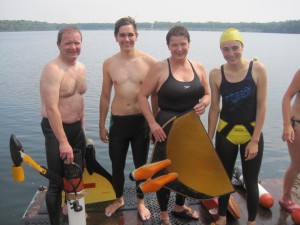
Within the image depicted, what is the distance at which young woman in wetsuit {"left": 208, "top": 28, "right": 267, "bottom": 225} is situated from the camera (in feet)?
10.2

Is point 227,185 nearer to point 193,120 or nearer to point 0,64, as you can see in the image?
point 193,120

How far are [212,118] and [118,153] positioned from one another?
1.18m

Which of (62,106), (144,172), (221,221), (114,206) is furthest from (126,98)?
(221,221)

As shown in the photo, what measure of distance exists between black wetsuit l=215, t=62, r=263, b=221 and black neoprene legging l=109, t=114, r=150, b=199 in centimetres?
88

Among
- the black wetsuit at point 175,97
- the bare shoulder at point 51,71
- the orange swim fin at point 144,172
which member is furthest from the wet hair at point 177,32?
the orange swim fin at point 144,172

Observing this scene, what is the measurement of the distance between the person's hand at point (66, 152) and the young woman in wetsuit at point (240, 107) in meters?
1.48

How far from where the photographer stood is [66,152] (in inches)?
120

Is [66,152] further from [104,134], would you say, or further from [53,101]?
[104,134]

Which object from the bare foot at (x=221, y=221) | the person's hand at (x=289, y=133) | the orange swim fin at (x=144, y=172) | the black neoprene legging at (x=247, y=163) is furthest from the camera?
the bare foot at (x=221, y=221)

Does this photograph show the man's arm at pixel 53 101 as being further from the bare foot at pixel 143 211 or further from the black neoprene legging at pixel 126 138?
the bare foot at pixel 143 211

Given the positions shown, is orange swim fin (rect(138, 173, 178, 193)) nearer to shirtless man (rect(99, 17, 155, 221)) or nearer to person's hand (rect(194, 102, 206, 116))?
person's hand (rect(194, 102, 206, 116))

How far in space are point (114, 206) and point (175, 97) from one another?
1.68 metres

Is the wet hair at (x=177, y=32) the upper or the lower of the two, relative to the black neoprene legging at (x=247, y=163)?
upper

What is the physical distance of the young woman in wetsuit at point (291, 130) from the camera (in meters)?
3.41
